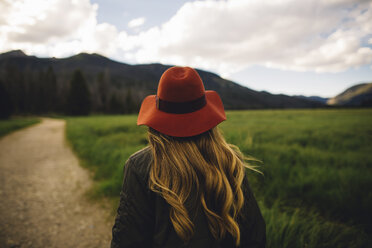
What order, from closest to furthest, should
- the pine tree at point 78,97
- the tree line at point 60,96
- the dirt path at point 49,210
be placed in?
the dirt path at point 49,210 → the pine tree at point 78,97 → the tree line at point 60,96

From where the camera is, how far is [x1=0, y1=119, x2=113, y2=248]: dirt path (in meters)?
2.68

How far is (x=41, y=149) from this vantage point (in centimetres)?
773

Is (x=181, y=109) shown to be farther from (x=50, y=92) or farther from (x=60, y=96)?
(x=50, y=92)

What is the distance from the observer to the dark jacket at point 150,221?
3.69 ft

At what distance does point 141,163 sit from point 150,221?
440 millimetres

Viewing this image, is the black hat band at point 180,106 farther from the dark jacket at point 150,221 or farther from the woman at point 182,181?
the dark jacket at point 150,221

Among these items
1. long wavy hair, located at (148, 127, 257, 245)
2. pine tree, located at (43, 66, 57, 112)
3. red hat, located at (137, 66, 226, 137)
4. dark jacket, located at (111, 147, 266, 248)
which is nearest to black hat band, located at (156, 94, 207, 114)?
red hat, located at (137, 66, 226, 137)

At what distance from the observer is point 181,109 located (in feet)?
3.73

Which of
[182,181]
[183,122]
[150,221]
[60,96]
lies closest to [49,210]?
[150,221]

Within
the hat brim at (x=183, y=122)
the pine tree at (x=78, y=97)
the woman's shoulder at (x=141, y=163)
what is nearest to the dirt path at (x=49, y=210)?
the woman's shoulder at (x=141, y=163)

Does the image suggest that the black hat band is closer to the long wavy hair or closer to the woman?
the woman

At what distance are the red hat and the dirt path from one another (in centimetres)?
277

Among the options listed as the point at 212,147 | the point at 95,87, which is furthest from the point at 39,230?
the point at 95,87

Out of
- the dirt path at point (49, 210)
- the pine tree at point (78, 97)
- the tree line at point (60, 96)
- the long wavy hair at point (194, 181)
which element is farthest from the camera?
the tree line at point (60, 96)
